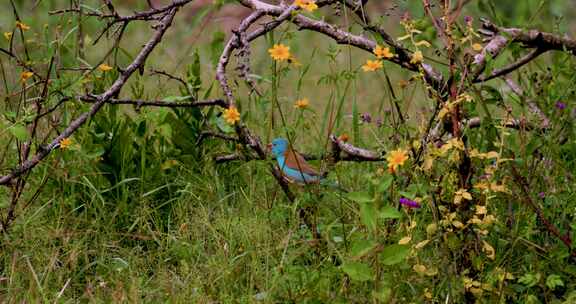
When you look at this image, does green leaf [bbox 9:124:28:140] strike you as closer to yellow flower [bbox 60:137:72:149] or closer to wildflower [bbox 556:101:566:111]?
yellow flower [bbox 60:137:72:149]

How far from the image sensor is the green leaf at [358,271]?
8.13ft

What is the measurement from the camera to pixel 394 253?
250 centimetres

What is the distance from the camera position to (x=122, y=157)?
3.52 metres

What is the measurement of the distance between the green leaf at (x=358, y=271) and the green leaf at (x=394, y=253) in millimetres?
54

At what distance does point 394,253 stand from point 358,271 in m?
0.11

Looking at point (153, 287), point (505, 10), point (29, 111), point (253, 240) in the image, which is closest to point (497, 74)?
point (505, 10)

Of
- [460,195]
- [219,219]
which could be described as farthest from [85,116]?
[460,195]

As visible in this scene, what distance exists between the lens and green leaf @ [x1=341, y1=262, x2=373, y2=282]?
248cm

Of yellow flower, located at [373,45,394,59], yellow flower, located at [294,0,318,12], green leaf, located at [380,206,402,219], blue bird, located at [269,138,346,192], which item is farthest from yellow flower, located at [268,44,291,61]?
blue bird, located at [269,138,346,192]

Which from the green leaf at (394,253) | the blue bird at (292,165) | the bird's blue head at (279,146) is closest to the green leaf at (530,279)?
the green leaf at (394,253)

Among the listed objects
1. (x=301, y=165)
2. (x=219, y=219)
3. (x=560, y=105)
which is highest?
(x=560, y=105)

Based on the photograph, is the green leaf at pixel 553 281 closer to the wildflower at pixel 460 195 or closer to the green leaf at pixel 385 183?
the wildflower at pixel 460 195

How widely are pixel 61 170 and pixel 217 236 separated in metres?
0.62

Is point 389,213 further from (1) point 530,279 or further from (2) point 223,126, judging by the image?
(2) point 223,126
